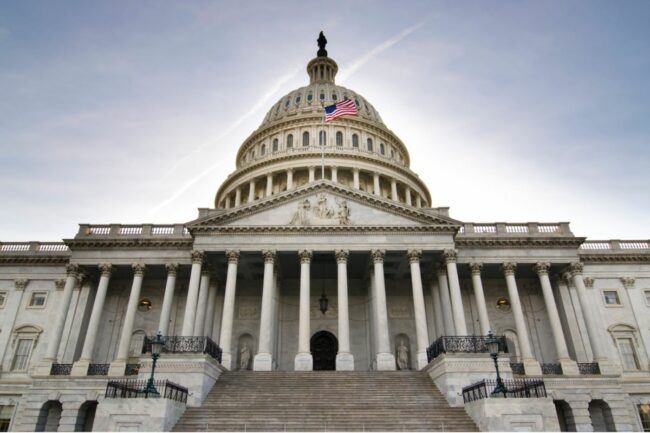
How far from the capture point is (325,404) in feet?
73.4

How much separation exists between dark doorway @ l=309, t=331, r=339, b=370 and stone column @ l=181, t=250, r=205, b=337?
1118cm

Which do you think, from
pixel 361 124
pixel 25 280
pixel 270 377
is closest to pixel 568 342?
pixel 270 377

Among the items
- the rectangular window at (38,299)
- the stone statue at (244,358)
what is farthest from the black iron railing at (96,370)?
the stone statue at (244,358)

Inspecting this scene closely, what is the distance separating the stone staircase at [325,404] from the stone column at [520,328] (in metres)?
9.75

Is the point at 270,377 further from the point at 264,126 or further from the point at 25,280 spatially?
the point at 264,126

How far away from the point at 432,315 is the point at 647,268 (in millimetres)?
18692

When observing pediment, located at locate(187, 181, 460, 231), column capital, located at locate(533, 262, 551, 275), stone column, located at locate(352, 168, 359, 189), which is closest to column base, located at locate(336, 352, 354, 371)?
pediment, located at locate(187, 181, 460, 231)

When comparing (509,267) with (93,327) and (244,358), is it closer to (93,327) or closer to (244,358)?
(244,358)

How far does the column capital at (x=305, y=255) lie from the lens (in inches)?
1287

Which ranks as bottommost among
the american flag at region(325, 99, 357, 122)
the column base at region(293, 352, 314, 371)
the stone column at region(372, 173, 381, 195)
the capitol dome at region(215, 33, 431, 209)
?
the column base at region(293, 352, 314, 371)

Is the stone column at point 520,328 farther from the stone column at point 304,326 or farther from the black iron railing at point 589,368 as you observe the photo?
the stone column at point 304,326

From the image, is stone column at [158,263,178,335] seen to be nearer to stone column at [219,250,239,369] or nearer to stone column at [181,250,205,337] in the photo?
stone column at [181,250,205,337]

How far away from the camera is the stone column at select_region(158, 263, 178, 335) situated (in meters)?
33.3

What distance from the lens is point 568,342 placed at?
3612cm
